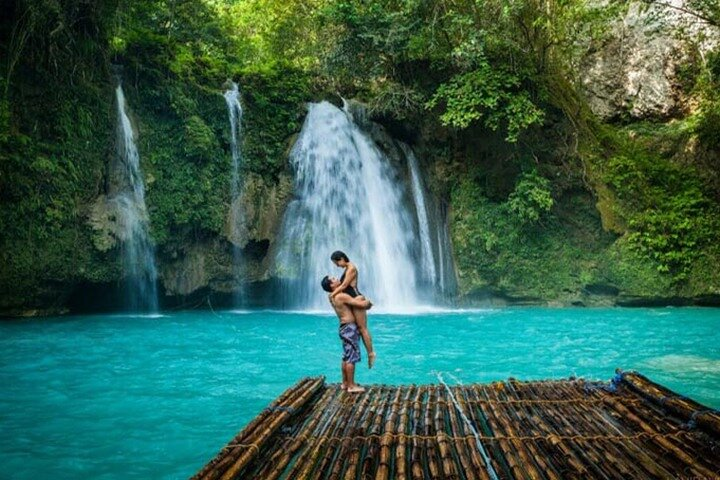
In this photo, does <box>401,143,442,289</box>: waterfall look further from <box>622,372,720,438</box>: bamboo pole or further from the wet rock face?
<box>622,372,720,438</box>: bamboo pole

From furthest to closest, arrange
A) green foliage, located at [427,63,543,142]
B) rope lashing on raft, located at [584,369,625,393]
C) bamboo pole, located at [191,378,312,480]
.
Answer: green foliage, located at [427,63,543,142] → rope lashing on raft, located at [584,369,625,393] → bamboo pole, located at [191,378,312,480]

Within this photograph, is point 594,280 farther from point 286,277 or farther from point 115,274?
point 115,274

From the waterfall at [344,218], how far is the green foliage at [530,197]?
3.30 metres

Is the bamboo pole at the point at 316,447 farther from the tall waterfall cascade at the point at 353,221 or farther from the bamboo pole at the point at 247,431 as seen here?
the tall waterfall cascade at the point at 353,221

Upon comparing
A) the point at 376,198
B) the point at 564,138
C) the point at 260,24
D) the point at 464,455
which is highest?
the point at 260,24

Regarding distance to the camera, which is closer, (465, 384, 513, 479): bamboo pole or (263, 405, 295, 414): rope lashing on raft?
(465, 384, 513, 479): bamboo pole

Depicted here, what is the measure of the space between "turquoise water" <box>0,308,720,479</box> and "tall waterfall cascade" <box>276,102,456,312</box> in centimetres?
221

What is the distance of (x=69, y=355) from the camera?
8812 millimetres

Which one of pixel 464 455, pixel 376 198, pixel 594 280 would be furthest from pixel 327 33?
pixel 464 455

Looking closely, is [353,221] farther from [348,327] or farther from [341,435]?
[341,435]

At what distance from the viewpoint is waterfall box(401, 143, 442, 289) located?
53.9 ft

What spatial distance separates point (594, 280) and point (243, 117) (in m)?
11.4

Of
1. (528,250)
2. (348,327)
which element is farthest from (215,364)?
(528,250)

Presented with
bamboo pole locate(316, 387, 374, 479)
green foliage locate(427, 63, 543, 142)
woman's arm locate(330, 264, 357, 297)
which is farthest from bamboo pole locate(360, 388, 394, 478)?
green foliage locate(427, 63, 543, 142)
